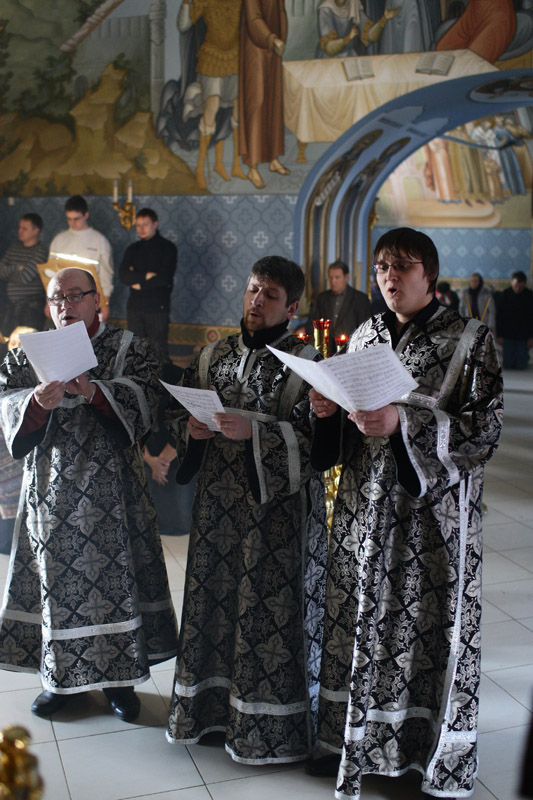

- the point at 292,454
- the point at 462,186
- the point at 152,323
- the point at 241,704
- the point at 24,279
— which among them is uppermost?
the point at 462,186

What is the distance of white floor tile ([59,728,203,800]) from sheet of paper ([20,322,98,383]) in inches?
51.5

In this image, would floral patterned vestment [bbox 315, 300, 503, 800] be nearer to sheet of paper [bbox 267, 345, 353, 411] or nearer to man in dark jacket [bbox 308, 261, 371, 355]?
sheet of paper [bbox 267, 345, 353, 411]

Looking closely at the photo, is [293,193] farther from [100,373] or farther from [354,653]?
[354,653]

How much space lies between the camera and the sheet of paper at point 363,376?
7.27 feet

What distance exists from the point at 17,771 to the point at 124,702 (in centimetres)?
220

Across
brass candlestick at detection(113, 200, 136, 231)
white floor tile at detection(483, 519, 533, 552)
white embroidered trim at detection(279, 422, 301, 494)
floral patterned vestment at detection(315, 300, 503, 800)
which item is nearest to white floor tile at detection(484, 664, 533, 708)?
floral patterned vestment at detection(315, 300, 503, 800)

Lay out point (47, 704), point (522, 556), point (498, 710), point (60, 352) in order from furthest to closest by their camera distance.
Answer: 1. point (522, 556)
2. point (498, 710)
3. point (47, 704)
4. point (60, 352)

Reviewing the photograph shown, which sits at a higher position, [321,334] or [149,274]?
[149,274]

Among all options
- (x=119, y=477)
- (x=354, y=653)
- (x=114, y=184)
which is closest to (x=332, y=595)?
(x=354, y=653)

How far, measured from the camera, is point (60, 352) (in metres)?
2.69

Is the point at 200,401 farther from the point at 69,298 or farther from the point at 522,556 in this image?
the point at 522,556

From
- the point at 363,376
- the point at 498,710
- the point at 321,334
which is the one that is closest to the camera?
the point at 363,376

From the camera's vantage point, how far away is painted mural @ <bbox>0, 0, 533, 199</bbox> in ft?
25.3

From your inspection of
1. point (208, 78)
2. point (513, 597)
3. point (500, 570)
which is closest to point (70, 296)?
point (513, 597)
